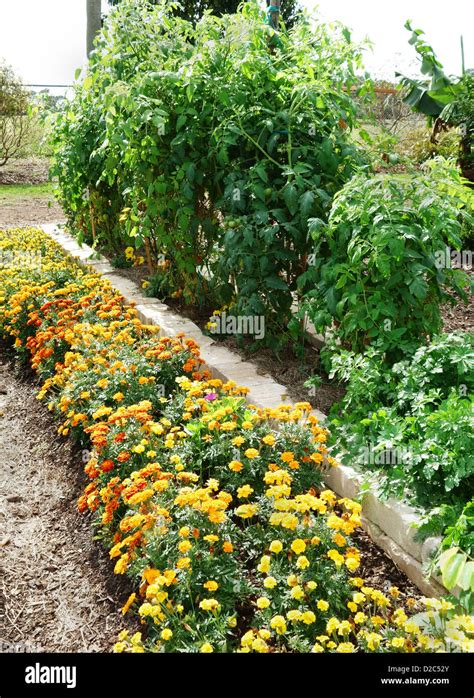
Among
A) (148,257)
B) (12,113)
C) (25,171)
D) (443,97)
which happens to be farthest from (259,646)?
(25,171)

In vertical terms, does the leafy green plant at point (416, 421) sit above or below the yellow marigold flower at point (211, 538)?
above

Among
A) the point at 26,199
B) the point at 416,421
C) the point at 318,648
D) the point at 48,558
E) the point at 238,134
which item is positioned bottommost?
the point at 48,558

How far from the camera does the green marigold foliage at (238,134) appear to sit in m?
4.70

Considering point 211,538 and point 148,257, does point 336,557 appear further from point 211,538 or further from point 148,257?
point 148,257

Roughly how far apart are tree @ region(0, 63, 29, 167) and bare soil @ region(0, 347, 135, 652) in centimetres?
1560

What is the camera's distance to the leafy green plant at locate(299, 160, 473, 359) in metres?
3.66

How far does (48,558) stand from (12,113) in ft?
56.4

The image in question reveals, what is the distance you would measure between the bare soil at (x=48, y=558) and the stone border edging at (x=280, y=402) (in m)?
1.14

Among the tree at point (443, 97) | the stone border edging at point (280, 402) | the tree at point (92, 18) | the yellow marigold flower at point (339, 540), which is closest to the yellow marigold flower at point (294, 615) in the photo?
the yellow marigold flower at point (339, 540)

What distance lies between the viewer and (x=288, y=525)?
2834 millimetres

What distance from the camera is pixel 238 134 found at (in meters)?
4.77

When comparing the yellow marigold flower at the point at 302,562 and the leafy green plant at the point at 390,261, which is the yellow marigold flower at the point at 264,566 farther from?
the leafy green plant at the point at 390,261
